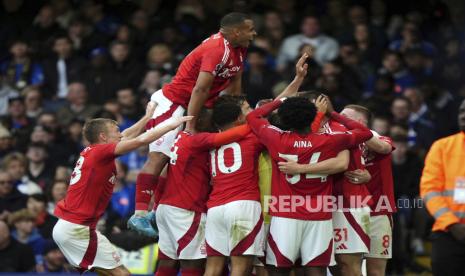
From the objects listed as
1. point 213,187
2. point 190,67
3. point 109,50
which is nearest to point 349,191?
point 213,187

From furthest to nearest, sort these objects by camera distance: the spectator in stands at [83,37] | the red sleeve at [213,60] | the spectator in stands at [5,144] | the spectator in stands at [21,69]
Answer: the spectator in stands at [83,37] → the spectator in stands at [21,69] → the spectator in stands at [5,144] → the red sleeve at [213,60]

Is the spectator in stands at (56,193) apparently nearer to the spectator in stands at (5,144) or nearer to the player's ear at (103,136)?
the spectator in stands at (5,144)

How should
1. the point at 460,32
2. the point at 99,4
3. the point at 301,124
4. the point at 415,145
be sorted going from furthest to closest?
1. the point at 99,4
2. the point at 460,32
3. the point at 415,145
4. the point at 301,124

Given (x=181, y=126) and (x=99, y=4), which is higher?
(x=99, y=4)

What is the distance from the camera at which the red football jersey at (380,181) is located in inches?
431

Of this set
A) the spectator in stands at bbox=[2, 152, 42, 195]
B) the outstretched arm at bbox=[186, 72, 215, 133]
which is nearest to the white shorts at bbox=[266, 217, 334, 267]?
the outstretched arm at bbox=[186, 72, 215, 133]

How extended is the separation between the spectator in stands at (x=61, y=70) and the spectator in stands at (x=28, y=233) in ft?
9.28

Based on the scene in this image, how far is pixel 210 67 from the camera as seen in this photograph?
10680 millimetres

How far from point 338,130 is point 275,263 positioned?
4.36ft

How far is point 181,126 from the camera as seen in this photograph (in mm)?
11266

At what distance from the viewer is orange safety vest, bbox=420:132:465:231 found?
34.6 ft

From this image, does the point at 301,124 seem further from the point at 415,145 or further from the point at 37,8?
the point at 37,8

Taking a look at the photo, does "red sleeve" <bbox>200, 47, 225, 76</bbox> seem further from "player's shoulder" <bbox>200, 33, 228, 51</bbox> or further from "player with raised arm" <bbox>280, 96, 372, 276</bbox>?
"player with raised arm" <bbox>280, 96, 372, 276</bbox>

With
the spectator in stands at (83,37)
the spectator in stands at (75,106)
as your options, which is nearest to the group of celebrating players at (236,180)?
the spectator in stands at (75,106)
